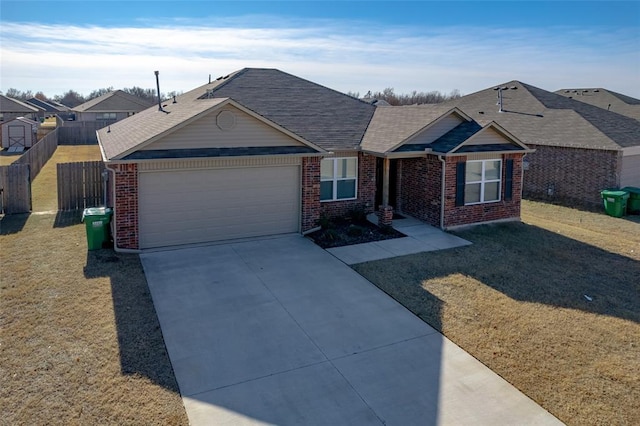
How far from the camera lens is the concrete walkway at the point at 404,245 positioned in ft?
40.4

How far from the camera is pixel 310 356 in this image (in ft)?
24.4

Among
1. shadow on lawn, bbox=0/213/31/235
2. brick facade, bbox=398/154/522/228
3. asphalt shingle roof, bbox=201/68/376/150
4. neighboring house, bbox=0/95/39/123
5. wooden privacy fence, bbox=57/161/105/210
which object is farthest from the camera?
neighboring house, bbox=0/95/39/123

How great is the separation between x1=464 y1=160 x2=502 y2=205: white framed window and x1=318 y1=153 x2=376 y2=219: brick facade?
9.70 ft

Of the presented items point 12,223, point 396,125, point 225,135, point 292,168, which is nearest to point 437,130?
point 396,125

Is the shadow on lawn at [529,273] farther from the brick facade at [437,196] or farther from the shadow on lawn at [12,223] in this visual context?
the shadow on lawn at [12,223]

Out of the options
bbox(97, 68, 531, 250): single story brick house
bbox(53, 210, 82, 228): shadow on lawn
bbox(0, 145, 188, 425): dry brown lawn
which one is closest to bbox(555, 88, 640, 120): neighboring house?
bbox(97, 68, 531, 250): single story brick house

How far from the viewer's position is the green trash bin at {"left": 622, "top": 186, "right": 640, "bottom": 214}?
18625 mm

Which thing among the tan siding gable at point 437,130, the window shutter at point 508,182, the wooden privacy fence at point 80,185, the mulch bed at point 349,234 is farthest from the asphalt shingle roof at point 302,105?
the window shutter at point 508,182

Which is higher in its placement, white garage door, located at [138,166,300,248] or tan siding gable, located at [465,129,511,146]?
tan siding gable, located at [465,129,511,146]

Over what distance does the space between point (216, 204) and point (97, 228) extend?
9.61 feet

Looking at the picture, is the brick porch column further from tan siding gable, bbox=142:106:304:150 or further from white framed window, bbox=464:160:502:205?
tan siding gable, bbox=142:106:304:150

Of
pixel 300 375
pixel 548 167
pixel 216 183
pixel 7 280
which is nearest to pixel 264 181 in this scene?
pixel 216 183

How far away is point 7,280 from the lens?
32.9 ft

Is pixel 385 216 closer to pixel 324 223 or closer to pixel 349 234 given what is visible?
pixel 349 234
